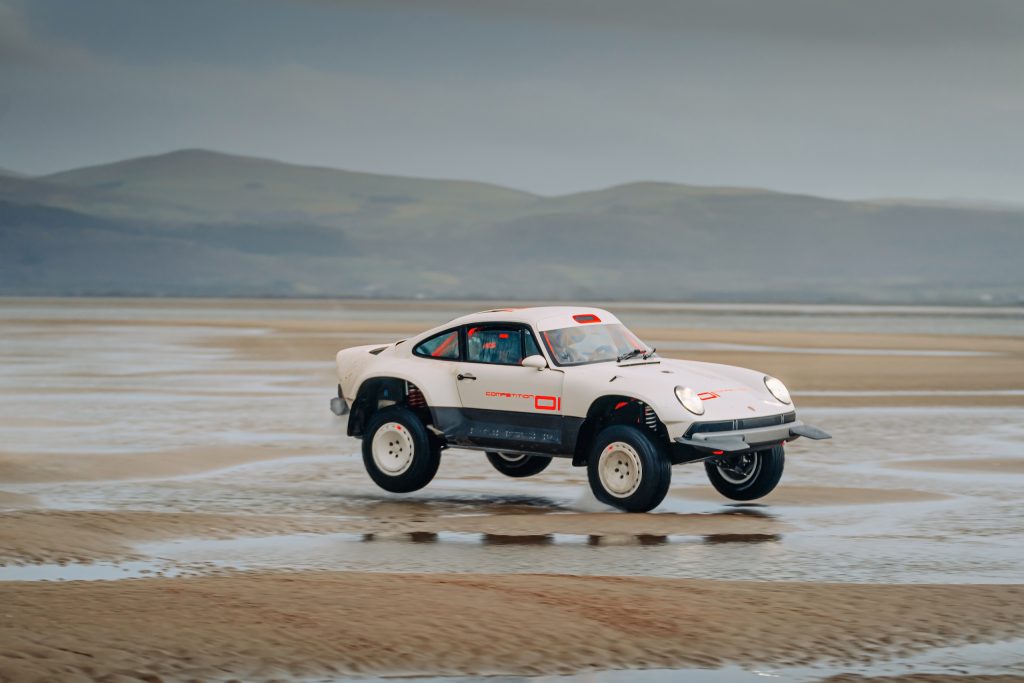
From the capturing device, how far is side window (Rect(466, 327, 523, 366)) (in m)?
14.7

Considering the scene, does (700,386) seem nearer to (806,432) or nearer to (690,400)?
(690,400)

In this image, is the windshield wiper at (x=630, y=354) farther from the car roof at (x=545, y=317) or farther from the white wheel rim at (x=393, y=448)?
the white wheel rim at (x=393, y=448)

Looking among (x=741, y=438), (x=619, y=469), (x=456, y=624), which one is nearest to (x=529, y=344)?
(x=619, y=469)

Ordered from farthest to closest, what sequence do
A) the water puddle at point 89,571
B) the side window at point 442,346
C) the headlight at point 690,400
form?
the side window at point 442,346, the headlight at point 690,400, the water puddle at point 89,571

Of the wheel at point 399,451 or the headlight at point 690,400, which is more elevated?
the headlight at point 690,400

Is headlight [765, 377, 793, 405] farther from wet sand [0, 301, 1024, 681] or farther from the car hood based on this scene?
wet sand [0, 301, 1024, 681]

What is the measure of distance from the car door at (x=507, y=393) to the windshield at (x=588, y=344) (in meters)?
0.18

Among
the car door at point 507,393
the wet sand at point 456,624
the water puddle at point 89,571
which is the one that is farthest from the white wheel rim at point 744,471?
the water puddle at point 89,571

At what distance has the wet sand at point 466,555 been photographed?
830cm

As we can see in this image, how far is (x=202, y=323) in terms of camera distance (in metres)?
73.4

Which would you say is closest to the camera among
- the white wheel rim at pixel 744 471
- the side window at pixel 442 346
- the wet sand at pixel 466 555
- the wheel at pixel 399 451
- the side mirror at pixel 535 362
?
the wet sand at pixel 466 555

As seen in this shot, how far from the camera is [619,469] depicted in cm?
1366

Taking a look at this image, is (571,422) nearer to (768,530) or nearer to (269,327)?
(768,530)

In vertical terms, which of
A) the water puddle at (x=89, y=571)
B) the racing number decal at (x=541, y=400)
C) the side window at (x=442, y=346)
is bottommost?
the water puddle at (x=89, y=571)
